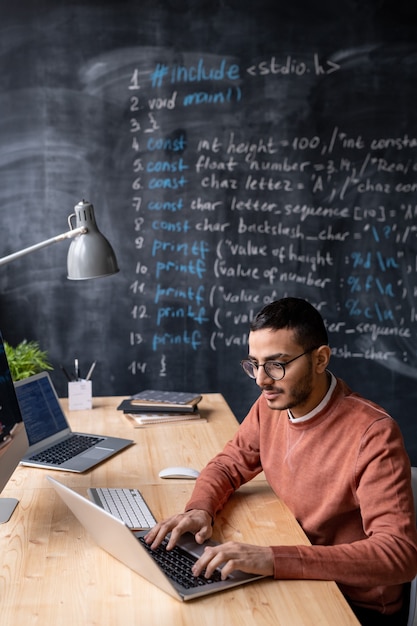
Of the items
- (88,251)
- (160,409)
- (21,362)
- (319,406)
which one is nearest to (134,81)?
(21,362)

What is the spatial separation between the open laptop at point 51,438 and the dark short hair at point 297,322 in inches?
28.8

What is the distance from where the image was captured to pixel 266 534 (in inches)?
64.7

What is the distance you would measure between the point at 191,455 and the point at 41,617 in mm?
978

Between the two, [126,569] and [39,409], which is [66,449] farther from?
[126,569]

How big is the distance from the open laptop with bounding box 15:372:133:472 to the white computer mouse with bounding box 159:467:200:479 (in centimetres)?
23

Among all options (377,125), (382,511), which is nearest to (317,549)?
(382,511)

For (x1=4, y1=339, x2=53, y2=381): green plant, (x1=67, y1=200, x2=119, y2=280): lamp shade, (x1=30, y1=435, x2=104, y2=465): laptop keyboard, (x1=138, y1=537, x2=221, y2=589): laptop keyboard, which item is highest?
(x1=67, y1=200, x2=119, y2=280): lamp shade

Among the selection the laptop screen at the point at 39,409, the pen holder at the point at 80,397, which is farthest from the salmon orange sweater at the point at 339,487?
the pen holder at the point at 80,397

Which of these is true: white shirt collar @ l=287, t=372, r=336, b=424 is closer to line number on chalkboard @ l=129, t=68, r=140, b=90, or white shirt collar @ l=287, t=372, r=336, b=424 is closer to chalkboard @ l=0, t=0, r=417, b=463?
chalkboard @ l=0, t=0, r=417, b=463

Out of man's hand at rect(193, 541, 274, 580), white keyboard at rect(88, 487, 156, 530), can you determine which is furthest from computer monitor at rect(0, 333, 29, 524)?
man's hand at rect(193, 541, 274, 580)

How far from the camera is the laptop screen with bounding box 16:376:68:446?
7.47 feet

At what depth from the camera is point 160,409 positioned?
264 centimetres

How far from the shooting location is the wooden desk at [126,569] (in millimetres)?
1288

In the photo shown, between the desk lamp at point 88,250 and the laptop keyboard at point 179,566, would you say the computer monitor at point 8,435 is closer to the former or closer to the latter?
the laptop keyboard at point 179,566
